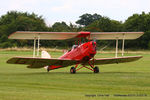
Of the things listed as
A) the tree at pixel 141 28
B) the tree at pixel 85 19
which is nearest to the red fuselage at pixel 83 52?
the tree at pixel 141 28

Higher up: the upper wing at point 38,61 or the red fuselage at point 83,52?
the red fuselage at point 83,52

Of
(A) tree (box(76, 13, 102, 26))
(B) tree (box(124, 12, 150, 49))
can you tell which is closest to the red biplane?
(B) tree (box(124, 12, 150, 49))

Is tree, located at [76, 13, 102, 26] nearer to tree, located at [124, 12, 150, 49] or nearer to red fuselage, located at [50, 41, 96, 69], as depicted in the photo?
tree, located at [124, 12, 150, 49]

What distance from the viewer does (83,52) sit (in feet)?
63.0

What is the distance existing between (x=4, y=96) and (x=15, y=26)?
67.5 meters

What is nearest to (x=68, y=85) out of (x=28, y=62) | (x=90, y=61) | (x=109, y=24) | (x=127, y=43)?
(x=28, y=62)

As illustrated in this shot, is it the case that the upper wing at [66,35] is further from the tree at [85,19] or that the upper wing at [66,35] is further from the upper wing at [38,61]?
the tree at [85,19]

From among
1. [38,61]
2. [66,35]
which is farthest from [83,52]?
[38,61]

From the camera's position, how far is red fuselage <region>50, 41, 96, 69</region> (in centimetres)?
1883

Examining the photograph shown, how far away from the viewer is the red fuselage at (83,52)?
18.8 m

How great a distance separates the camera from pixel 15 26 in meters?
76.7

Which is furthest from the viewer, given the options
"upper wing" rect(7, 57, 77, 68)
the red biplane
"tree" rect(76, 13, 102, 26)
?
"tree" rect(76, 13, 102, 26)

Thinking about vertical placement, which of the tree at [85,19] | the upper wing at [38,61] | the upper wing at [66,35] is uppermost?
the tree at [85,19]

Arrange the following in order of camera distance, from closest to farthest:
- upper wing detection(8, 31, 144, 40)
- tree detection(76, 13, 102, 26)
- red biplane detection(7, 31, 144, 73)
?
red biplane detection(7, 31, 144, 73), upper wing detection(8, 31, 144, 40), tree detection(76, 13, 102, 26)
